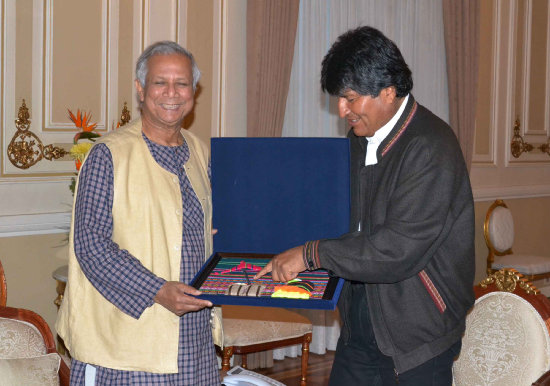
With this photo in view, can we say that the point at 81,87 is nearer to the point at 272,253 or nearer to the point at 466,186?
the point at 272,253

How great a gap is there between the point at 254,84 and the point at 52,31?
1435mm

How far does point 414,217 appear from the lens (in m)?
1.95

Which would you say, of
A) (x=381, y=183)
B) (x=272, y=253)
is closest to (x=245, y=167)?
(x=272, y=253)

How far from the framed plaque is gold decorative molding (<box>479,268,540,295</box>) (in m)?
0.70

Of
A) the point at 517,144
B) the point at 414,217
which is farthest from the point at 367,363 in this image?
the point at 517,144

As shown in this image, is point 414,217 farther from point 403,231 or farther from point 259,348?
point 259,348

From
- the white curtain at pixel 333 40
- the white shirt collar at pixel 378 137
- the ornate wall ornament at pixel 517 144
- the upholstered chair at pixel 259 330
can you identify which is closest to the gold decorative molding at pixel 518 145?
the ornate wall ornament at pixel 517 144

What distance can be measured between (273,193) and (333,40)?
127 inches

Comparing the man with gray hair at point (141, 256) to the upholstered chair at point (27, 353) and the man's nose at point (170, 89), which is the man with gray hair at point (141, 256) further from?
the upholstered chair at point (27, 353)

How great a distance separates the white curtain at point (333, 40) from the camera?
5.31 metres

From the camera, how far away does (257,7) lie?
4.79 m

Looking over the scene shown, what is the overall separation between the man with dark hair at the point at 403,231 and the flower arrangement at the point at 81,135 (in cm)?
172

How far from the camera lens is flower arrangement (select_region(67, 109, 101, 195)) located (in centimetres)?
346

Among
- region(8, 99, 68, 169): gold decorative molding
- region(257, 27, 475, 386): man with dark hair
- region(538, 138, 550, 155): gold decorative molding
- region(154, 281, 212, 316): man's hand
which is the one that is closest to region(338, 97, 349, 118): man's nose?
region(257, 27, 475, 386): man with dark hair
